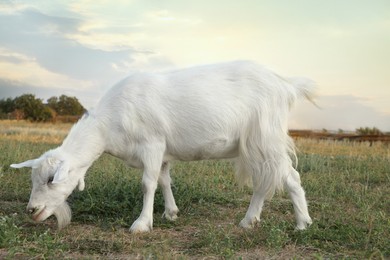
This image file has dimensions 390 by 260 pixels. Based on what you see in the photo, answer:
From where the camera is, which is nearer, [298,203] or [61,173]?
[61,173]

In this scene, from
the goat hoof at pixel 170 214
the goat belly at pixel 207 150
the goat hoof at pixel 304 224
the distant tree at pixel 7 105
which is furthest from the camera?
the distant tree at pixel 7 105

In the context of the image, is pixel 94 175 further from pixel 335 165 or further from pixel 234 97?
pixel 335 165

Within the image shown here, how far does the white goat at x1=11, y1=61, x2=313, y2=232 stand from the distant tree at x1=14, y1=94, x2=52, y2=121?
32.9 m

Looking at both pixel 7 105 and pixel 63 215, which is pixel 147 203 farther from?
pixel 7 105

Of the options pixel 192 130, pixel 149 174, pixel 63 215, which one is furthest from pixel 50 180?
pixel 192 130

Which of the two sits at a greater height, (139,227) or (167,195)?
(167,195)

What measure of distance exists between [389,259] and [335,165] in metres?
7.41

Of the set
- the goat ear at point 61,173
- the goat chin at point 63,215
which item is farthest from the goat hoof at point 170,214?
the goat ear at point 61,173

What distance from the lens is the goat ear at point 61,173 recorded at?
222 inches

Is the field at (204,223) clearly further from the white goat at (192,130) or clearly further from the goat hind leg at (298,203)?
the white goat at (192,130)

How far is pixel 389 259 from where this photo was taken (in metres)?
4.95

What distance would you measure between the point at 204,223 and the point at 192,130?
112 centimetres

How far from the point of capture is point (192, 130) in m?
6.18

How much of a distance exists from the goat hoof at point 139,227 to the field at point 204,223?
0.08 metres
